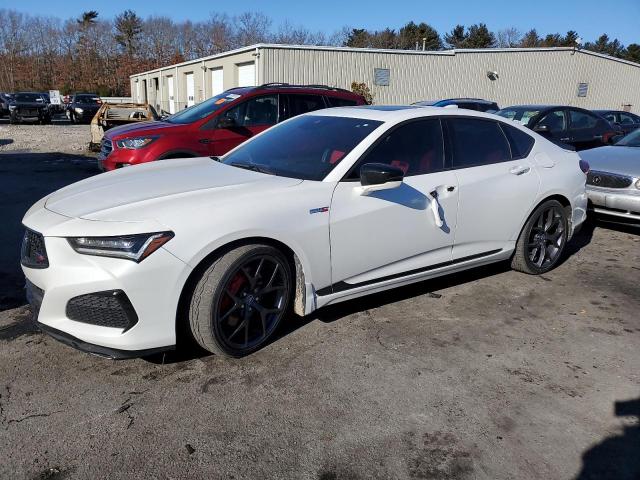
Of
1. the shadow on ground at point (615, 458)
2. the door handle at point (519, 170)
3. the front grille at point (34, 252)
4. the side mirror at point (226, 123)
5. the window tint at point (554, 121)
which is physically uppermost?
the window tint at point (554, 121)

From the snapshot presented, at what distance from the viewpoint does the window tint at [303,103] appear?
27.1 feet

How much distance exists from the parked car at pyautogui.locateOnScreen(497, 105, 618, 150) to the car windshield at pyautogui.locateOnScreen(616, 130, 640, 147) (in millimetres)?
2076

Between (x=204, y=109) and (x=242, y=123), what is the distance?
66cm

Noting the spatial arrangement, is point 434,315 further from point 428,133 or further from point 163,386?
point 163,386

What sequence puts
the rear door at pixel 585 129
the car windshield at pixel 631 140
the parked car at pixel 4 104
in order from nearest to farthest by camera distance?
the car windshield at pixel 631 140, the rear door at pixel 585 129, the parked car at pixel 4 104

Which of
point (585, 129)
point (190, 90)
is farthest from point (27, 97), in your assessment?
point (585, 129)

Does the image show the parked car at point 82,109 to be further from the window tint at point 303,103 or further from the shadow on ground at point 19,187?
the window tint at point 303,103

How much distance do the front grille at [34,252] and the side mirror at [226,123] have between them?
4.77 metres

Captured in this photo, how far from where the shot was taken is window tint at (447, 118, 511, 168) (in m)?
4.39

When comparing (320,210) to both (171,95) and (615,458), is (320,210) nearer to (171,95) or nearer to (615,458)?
(615,458)

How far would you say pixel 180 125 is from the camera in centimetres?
771

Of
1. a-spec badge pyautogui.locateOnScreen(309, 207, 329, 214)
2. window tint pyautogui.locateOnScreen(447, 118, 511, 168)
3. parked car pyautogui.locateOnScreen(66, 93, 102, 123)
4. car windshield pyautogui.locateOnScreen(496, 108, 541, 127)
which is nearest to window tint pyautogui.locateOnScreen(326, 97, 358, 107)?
car windshield pyautogui.locateOnScreen(496, 108, 541, 127)

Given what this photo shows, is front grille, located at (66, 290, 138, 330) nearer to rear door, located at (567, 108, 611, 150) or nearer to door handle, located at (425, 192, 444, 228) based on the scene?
door handle, located at (425, 192, 444, 228)

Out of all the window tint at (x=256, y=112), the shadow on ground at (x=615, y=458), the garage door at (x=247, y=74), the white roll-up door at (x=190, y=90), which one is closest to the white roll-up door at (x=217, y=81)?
the garage door at (x=247, y=74)
